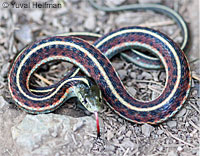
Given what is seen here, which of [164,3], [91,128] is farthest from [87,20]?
[91,128]

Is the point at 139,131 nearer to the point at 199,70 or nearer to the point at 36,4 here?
the point at 199,70

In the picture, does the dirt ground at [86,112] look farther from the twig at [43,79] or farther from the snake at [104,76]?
the snake at [104,76]

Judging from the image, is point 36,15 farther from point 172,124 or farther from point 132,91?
point 172,124

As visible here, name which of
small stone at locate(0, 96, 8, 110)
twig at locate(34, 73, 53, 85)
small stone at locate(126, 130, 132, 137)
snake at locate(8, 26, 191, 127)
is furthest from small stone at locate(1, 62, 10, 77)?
small stone at locate(126, 130, 132, 137)

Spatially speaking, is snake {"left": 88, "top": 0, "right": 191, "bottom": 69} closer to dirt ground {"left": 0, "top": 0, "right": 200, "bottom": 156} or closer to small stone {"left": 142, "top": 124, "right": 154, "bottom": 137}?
dirt ground {"left": 0, "top": 0, "right": 200, "bottom": 156}

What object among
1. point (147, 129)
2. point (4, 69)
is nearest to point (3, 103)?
point (4, 69)

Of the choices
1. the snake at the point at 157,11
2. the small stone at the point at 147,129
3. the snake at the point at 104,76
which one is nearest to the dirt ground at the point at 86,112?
the small stone at the point at 147,129

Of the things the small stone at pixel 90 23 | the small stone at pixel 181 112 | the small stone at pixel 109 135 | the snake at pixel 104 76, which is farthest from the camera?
the small stone at pixel 90 23
